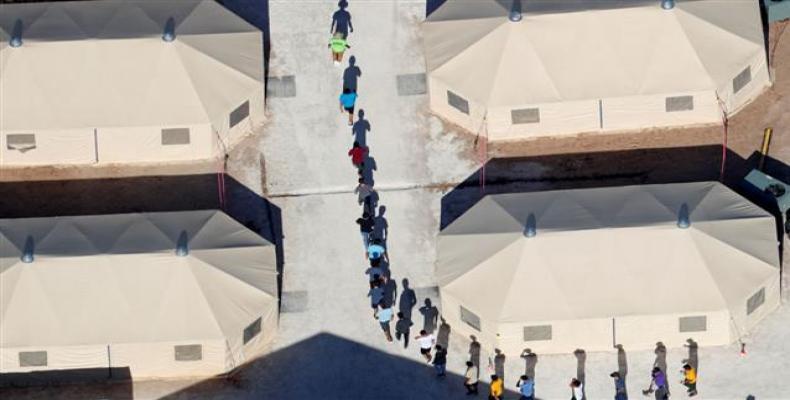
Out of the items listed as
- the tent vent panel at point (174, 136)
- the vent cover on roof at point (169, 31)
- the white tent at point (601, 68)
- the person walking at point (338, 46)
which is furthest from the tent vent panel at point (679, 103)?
the vent cover on roof at point (169, 31)

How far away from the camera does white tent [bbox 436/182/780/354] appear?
199ft

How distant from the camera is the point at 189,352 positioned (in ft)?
200

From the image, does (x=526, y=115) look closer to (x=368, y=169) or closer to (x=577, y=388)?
(x=368, y=169)

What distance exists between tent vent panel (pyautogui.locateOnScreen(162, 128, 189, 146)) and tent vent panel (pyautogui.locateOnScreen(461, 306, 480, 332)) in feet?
35.1

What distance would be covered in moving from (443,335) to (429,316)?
2.54ft

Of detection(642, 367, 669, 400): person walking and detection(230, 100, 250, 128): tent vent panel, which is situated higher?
detection(230, 100, 250, 128): tent vent panel

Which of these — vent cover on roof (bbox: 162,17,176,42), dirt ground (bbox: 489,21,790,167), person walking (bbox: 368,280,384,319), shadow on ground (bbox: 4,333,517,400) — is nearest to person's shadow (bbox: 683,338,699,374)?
shadow on ground (bbox: 4,333,517,400)

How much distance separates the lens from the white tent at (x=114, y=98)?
6494cm

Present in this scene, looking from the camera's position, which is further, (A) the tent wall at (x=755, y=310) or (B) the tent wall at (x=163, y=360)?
(A) the tent wall at (x=755, y=310)

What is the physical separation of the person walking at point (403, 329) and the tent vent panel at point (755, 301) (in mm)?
10107

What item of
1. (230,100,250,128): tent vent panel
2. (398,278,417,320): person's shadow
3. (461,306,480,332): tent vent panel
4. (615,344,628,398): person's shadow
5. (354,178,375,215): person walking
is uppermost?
(230,100,250,128): tent vent panel

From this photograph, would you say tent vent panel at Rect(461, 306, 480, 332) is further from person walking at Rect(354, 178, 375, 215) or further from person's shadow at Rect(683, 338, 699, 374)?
person's shadow at Rect(683, 338, 699, 374)

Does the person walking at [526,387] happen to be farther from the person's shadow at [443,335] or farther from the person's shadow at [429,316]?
the person's shadow at [429,316]

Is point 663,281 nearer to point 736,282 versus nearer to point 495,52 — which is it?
point 736,282
